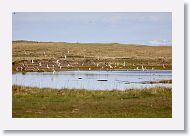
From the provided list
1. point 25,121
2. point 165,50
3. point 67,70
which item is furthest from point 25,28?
point 67,70

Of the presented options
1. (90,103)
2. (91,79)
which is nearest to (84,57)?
(91,79)

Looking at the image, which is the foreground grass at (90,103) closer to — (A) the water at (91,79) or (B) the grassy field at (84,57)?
(A) the water at (91,79)

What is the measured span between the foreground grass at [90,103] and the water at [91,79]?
378mm

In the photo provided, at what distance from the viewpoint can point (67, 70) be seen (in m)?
22.1

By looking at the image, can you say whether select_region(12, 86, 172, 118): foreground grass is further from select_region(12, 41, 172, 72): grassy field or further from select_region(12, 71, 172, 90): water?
select_region(12, 41, 172, 72): grassy field

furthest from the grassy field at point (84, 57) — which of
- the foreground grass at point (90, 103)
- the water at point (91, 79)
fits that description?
the foreground grass at point (90, 103)

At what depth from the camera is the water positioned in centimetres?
1881

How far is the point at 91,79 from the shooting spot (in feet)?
68.4

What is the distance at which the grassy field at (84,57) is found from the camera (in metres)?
18.7

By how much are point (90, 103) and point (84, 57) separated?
630cm

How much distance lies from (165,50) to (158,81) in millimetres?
1943

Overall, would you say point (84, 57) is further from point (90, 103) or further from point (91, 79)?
point (90, 103)

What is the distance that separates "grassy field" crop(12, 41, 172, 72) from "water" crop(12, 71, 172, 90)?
0.28 metres
